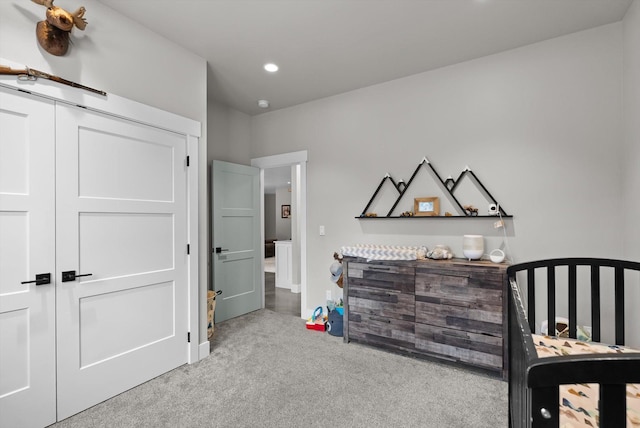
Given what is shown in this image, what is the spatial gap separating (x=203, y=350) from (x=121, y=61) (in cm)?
240

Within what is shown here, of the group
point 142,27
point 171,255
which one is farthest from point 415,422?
point 142,27

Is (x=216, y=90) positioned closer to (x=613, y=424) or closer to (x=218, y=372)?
(x=218, y=372)

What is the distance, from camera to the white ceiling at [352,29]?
7.10 ft

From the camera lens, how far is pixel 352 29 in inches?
96.2

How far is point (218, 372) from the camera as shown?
254 cm

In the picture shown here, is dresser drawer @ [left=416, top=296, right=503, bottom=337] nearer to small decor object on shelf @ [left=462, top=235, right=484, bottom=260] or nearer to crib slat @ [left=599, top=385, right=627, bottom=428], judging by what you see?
small decor object on shelf @ [left=462, top=235, right=484, bottom=260]

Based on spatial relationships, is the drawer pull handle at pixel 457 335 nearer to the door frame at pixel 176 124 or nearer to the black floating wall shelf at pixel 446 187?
the black floating wall shelf at pixel 446 187

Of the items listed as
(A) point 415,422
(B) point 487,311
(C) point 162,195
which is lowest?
(A) point 415,422

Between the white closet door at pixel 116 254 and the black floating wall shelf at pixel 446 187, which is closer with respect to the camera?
the white closet door at pixel 116 254

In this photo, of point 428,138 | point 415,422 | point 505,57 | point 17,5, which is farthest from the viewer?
point 428,138

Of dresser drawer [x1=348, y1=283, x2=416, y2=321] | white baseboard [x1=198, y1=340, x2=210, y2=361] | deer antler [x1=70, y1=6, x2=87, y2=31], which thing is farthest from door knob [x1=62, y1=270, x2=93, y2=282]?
dresser drawer [x1=348, y1=283, x2=416, y2=321]

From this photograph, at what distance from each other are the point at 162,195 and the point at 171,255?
1.63 feet

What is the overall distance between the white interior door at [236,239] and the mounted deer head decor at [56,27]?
73.5 inches

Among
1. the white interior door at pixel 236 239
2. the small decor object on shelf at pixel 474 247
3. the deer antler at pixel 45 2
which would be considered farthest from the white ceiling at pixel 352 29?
the small decor object on shelf at pixel 474 247
